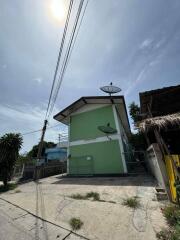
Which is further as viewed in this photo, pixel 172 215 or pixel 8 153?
pixel 8 153

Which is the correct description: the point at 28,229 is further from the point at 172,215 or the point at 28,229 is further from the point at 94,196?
the point at 172,215

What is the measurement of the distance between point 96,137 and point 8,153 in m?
7.29

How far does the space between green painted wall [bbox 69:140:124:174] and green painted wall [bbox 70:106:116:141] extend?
93 centimetres

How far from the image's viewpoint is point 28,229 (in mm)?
3322

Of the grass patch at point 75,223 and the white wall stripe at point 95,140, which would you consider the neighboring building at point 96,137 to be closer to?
the white wall stripe at point 95,140

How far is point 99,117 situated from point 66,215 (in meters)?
8.60

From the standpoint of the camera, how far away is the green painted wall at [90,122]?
11.4 metres

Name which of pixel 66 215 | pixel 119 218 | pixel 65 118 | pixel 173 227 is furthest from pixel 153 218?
pixel 65 118

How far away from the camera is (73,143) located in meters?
12.4

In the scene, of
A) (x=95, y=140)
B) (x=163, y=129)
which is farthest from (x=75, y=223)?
(x=95, y=140)

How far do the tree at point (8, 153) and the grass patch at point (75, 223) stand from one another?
945cm

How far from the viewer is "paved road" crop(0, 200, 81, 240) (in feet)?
9.74

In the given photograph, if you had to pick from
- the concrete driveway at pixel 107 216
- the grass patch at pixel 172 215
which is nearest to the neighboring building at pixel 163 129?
the grass patch at pixel 172 215

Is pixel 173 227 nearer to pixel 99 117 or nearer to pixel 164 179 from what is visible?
pixel 164 179
